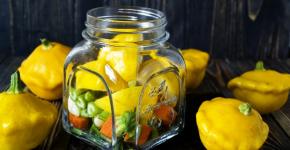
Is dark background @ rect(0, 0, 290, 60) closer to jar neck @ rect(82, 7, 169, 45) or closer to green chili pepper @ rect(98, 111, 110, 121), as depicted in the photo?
jar neck @ rect(82, 7, 169, 45)

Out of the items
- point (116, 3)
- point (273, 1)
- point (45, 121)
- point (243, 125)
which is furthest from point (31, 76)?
point (273, 1)

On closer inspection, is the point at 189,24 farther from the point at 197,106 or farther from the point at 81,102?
the point at 81,102

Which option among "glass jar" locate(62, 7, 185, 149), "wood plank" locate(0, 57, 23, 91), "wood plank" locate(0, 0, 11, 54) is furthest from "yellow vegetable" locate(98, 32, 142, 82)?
"wood plank" locate(0, 0, 11, 54)

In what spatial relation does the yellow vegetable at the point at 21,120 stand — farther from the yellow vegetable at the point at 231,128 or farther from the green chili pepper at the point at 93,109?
the yellow vegetable at the point at 231,128

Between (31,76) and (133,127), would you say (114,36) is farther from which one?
(31,76)

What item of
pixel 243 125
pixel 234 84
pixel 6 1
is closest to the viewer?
pixel 243 125

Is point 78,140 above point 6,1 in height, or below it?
below

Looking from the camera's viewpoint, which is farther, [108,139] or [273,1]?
[273,1]
